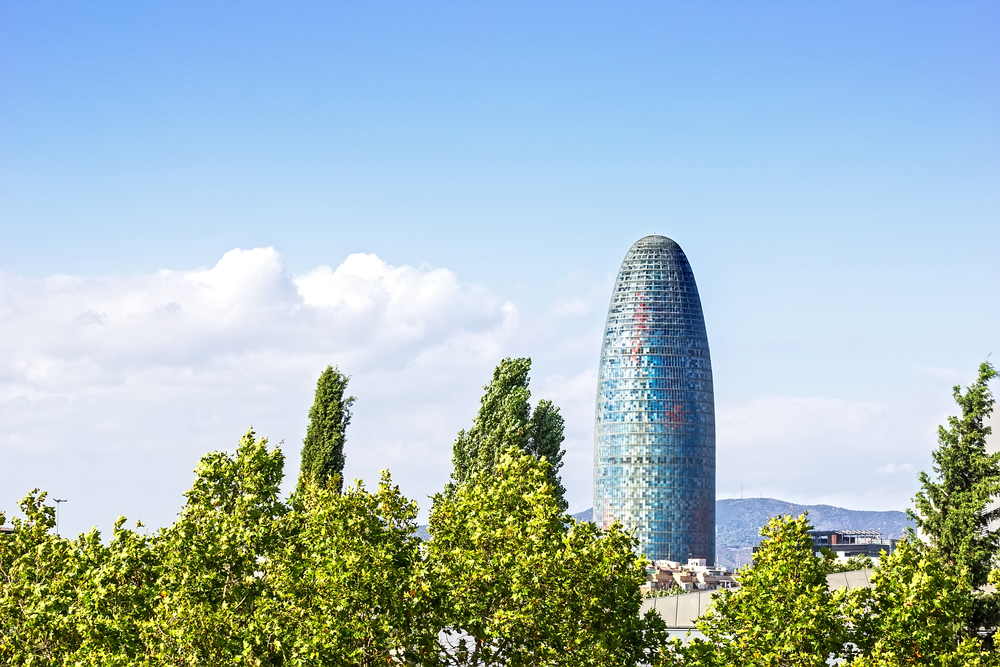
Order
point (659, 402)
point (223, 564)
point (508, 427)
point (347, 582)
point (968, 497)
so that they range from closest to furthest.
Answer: point (223, 564) → point (347, 582) → point (968, 497) → point (508, 427) → point (659, 402)

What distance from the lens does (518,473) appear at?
1203 inches

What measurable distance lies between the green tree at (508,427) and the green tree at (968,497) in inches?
817

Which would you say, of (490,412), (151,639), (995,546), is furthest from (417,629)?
(490,412)

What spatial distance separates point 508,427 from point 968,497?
23542 millimetres

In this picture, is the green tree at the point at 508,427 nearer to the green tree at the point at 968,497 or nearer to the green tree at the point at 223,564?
the green tree at the point at 968,497

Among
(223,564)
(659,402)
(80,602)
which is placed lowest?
(80,602)

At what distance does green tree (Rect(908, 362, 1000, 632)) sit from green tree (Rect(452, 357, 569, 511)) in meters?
20.8

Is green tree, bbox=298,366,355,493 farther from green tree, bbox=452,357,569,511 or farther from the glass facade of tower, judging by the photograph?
the glass facade of tower

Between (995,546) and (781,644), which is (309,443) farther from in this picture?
(781,644)

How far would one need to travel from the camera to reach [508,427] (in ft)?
184

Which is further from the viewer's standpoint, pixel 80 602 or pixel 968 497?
pixel 968 497

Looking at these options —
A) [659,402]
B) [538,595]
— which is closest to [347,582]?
[538,595]

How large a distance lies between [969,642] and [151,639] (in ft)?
55.7

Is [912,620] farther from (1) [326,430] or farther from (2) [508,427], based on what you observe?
(1) [326,430]
